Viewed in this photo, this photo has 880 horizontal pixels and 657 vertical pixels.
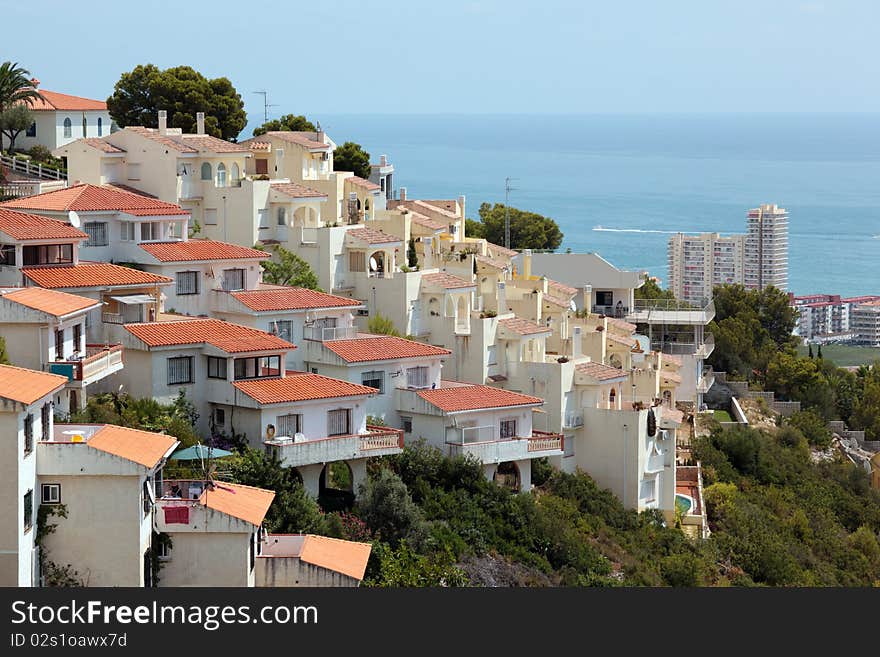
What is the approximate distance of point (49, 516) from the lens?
25.0 metres

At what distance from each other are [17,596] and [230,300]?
59.2ft

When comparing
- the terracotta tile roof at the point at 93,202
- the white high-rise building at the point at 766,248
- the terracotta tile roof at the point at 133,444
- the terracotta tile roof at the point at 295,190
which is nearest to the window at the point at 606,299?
the terracotta tile roof at the point at 295,190

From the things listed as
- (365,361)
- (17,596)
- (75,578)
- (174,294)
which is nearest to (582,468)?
(365,361)

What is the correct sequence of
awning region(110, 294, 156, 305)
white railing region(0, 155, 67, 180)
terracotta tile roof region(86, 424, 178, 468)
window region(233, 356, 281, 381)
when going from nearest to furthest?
1. terracotta tile roof region(86, 424, 178, 468)
2. window region(233, 356, 281, 381)
3. awning region(110, 294, 156, 305)
4. white railing region(0, 155, 67, 180)

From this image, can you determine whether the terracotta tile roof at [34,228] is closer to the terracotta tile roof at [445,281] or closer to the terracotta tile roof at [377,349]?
the terracotta tile roof at [377,349]

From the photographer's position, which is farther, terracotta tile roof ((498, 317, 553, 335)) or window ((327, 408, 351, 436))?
terracotta tile roof ((498, 317, 553, 335))

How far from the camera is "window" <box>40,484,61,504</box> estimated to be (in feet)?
82.2

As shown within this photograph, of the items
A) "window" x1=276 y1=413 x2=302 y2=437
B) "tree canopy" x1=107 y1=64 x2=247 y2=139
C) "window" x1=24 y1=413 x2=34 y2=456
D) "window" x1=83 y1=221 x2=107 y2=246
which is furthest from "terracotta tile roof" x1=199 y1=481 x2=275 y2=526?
"tree canopy" x1=107 y1=64 x2=247 y2=139

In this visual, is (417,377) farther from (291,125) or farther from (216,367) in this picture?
(291,125)

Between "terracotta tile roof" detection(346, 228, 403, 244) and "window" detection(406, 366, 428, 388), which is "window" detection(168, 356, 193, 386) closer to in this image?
"window" detection(406, 366, 428, 388)

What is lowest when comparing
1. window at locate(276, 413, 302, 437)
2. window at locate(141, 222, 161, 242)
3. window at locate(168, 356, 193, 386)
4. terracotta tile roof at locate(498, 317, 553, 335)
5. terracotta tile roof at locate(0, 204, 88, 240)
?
window at locate(276, 413, 302, 437)

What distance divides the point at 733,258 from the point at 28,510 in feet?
297

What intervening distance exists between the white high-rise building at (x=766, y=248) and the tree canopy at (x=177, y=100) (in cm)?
6312

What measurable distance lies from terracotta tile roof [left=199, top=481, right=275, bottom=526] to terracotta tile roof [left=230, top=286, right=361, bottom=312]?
9.46m
